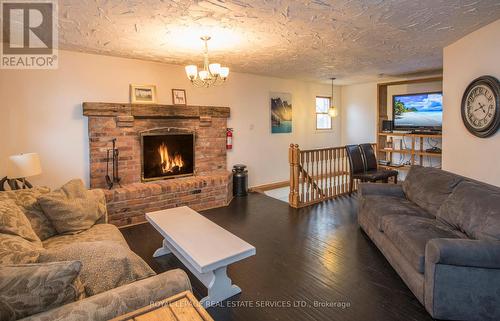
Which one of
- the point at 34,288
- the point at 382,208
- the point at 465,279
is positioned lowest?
the point at 465,279

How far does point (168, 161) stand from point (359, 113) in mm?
5306

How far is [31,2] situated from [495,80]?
477 cm

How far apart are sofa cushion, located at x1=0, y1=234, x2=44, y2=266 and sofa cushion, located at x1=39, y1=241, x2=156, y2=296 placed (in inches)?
6.2

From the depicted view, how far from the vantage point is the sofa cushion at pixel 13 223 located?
2.01 m

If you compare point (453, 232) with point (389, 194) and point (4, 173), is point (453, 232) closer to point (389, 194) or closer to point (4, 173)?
point (389, 194)

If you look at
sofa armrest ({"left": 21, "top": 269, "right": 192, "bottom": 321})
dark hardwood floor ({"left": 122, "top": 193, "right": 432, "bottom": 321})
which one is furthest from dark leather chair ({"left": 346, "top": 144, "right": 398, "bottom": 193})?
sofa armrest ({"left": 21, "top": 269, "right": 192, "bottom": 321})

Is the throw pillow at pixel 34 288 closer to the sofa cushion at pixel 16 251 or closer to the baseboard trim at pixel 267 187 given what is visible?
the sofa cushion at pixel 16 251

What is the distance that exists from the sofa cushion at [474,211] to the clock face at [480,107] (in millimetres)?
1024

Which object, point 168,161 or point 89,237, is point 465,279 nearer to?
point 89,237

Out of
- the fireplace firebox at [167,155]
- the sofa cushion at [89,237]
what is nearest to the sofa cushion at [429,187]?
the sofa cushion at [89,237]

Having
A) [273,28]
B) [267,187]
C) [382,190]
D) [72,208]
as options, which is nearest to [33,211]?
[72,208]

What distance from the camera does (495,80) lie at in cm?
320

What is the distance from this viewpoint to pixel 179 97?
16.9ft

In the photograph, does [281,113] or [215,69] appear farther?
[281,113]
